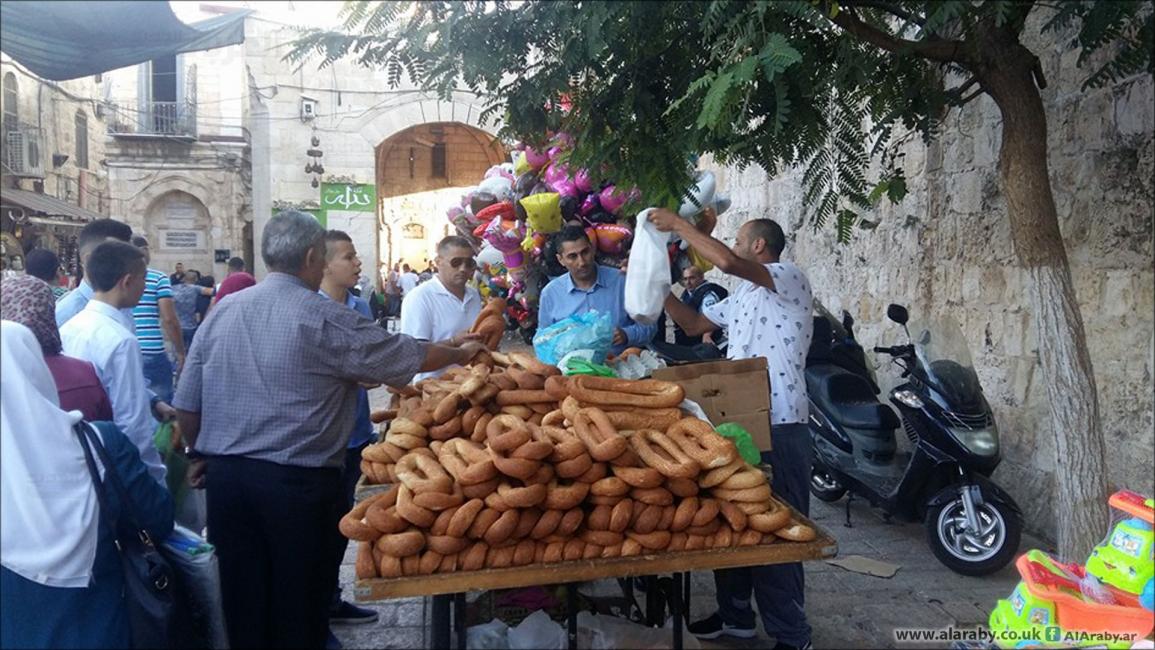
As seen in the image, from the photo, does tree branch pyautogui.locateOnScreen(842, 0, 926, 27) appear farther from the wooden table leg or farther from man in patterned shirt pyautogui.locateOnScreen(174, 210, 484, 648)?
the wooden table leg

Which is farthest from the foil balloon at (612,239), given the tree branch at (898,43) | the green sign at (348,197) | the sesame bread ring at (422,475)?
the green sign at (348,197)

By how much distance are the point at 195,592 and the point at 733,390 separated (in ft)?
7.19

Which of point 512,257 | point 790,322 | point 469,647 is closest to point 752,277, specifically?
point 790,322

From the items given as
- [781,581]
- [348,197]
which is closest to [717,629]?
[781,581]

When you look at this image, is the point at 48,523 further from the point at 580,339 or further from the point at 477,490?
the point at 580,339

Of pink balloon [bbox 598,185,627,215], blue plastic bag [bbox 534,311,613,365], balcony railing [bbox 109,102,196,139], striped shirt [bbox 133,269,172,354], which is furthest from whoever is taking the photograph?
balcony railing [bbox 109,102,196,139]

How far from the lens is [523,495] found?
8.09ft

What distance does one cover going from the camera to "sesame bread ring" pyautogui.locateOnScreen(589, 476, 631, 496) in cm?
258

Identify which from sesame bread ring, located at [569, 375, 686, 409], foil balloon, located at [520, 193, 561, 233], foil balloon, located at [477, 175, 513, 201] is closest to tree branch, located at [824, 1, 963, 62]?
sesame bread ring, located at [569, 375, 686, 409]

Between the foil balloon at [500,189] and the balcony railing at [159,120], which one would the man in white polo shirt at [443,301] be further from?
the balcony railing at [159,120]

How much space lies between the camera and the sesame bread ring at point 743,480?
8.57 ft

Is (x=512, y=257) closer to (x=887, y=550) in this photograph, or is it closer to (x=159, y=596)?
(x=887, y=550)

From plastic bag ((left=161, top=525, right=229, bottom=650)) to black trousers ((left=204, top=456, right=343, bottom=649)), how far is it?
31 centimetres

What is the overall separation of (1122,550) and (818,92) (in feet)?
7.00
